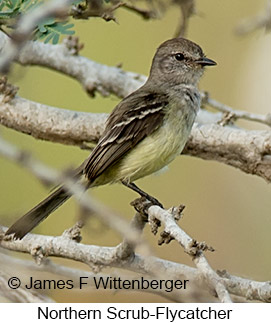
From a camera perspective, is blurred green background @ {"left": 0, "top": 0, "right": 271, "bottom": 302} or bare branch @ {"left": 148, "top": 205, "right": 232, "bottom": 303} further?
blurred green background @ {"left": 0, "top": 0, "right": 271, "bottom": 302}

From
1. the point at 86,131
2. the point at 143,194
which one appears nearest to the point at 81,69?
the point at 86,131

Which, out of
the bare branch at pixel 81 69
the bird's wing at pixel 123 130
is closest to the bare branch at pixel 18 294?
the bird's wing at pixel 123 130

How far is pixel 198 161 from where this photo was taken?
6023 mm

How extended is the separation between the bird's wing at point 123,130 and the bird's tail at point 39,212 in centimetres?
21

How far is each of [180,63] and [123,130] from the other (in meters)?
0.72

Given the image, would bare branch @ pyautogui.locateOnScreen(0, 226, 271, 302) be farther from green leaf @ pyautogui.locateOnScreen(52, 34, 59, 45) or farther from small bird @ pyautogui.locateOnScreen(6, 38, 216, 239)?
green leaf @ pyautogui.locateOnScreen(52, 34, 59, 45)

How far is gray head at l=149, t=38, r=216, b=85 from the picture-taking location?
14.2 ft

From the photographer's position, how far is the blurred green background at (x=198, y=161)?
5.13 meters

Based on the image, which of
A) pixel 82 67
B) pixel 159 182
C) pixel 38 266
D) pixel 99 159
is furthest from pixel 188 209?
pixel 38 266

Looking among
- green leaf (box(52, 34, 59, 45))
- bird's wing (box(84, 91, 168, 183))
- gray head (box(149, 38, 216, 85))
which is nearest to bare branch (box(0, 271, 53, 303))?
green leaf (box(52, 34, 59, 45))

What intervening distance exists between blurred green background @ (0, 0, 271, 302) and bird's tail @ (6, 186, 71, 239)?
109 centimetres

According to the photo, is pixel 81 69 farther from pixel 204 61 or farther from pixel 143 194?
pixel 143 194

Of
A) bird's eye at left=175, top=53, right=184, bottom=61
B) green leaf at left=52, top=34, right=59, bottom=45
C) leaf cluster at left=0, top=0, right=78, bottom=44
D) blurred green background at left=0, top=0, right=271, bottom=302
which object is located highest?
leaf cluster at left=0, top=0, right=78, bottom=44

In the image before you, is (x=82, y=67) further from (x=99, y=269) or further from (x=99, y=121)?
(x=99, y=269)
